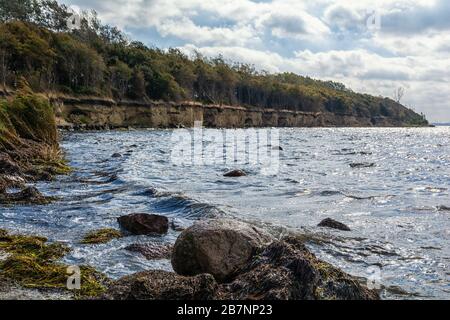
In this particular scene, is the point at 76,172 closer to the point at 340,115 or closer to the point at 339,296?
the point at 339,296

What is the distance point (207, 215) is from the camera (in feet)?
42.0

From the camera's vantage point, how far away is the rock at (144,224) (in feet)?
33.9

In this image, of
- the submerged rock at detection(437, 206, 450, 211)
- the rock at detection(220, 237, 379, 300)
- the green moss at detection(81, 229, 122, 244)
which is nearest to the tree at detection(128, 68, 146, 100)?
the submerged rock at detection(437, 206, 450, 211)

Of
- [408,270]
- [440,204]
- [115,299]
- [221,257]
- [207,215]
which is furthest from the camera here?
[440,204]

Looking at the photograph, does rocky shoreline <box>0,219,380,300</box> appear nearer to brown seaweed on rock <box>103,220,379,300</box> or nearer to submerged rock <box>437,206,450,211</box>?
brown seaweed on rock <box>103,220,379,300</box>

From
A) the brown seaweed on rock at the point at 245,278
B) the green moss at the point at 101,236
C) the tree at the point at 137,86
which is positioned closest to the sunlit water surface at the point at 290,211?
the green moss at the point at 101,236

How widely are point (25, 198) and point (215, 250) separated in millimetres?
8672

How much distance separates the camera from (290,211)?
539 inches

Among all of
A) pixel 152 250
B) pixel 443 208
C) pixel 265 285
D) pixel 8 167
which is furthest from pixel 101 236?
pixel 443 208

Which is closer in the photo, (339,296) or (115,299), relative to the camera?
(115,299)

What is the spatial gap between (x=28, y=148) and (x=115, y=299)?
59.9ft

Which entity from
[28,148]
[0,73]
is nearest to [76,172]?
[28,148]

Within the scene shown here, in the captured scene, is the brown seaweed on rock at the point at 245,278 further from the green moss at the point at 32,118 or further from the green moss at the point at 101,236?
the green moss at the point at 32,118
